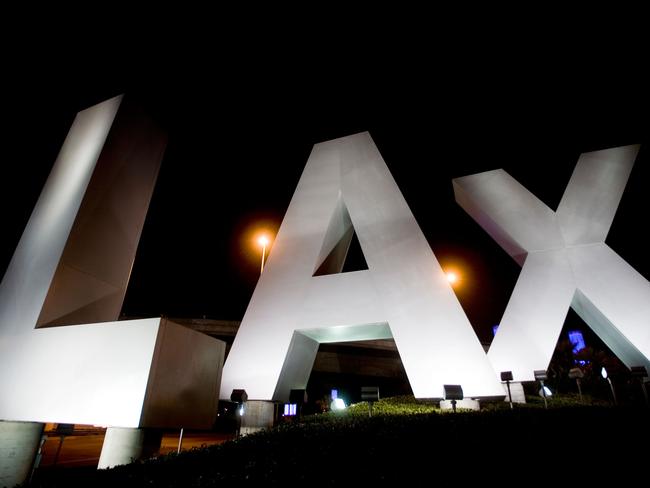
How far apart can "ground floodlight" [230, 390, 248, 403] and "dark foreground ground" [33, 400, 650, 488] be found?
3037 millimetres

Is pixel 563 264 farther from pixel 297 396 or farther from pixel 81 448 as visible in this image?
pixel 81 448

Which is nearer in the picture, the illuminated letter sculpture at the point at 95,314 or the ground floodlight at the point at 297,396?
the illuminated letter sculpture at the point at 95,314

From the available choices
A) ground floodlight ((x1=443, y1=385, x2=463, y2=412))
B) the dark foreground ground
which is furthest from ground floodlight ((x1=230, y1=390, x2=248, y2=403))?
ground floodlight ((x1=443, y1=385, x2=463, y2=412))

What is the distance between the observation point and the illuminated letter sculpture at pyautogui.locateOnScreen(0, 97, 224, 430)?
601 centimetres

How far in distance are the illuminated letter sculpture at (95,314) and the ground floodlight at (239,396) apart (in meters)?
1.80

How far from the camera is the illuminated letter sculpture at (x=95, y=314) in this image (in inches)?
237

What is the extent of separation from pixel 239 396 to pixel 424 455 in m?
5.62

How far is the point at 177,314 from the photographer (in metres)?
22.5

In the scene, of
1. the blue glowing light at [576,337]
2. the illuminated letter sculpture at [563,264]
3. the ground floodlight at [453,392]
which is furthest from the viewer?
the blue glowing light at [576,337]

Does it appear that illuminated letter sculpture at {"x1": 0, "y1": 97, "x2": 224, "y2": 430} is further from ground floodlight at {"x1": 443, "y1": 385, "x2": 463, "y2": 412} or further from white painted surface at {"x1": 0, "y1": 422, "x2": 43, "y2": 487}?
Answer: ground floodlight at {"x1": 443, "y1": 385, "x2": 463, "y2": 412}

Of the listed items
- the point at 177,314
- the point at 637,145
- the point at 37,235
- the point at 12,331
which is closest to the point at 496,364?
the point at 637,145

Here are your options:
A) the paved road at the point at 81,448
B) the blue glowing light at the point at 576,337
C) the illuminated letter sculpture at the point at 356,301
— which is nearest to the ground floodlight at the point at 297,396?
the illuminated letter sculpture at the point at 356,301

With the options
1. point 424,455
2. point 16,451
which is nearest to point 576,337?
point 424,455

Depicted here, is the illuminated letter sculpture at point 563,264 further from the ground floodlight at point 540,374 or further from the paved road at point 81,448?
the paved road at point 81,448
